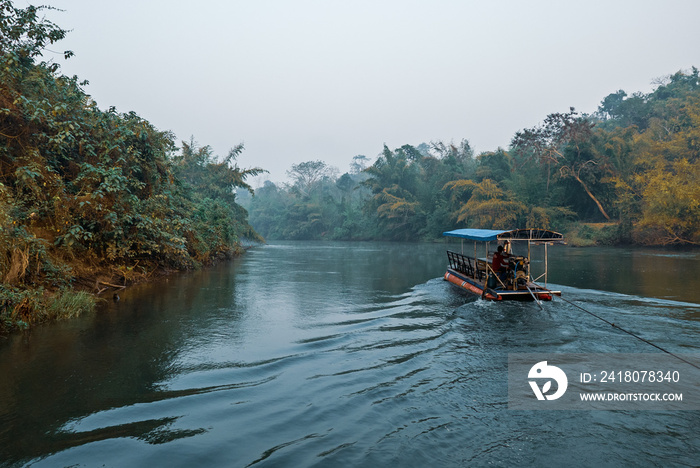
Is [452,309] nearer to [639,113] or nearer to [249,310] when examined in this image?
[249,310]

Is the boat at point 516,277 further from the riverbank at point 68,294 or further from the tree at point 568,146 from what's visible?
the tree at point 568,146

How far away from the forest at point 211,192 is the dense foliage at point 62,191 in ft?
0.15

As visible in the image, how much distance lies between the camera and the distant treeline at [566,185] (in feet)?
106

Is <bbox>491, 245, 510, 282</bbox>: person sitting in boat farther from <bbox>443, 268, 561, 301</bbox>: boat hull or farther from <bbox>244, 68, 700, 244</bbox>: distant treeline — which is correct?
<bbox>244, 68, 700, 244</bbox>: distant treeline

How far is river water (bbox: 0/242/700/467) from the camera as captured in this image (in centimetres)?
429

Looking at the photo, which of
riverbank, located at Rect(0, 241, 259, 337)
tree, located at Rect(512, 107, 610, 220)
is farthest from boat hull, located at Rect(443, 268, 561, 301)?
tree, located at Rect(512, 107, 610, 220)

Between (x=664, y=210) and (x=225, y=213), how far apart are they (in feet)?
97.7

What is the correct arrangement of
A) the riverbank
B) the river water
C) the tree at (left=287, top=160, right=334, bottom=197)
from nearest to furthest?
the river water → the riverbank → the tree at (left=287, top=160, right=334, bottom=197)

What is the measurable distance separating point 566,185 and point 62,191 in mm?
41551

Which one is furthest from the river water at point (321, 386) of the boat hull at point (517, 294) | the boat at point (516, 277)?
the boat at point (516, 277)

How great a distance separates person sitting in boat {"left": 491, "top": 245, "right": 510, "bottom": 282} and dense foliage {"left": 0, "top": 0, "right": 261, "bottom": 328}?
10428mm

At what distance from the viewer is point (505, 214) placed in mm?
40875

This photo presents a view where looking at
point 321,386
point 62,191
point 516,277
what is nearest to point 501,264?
point 516,277

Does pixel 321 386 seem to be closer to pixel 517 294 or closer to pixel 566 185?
pixel 517 294
